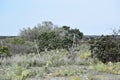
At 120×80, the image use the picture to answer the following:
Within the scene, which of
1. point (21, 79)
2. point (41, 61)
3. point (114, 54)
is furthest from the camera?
point (114, 54)

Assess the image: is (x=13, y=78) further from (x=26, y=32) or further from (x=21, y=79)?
(x=26, y=32)

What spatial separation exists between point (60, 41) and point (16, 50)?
3.73m

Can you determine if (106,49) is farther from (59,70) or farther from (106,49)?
(59,70)

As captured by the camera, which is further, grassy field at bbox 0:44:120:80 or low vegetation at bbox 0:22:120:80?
low vegetation at bbox 0:22:120:80

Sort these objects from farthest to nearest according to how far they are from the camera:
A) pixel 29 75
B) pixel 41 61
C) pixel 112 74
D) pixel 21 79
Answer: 1. pixel 41 61
2. pixel 112 74
3. pixel 29 75
4. pixel 21 79

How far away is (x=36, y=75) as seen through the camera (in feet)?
42.5

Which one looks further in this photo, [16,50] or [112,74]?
[16,50]

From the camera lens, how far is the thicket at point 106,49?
20.5 m

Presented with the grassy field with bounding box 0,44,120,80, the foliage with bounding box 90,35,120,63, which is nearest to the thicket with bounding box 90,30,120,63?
the foliage with bounding box 90,35,120,63

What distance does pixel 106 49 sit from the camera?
20.6m

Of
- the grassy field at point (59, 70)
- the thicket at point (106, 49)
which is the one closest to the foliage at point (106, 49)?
the thicket at point (106, 49)

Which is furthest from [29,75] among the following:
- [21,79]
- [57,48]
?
[57,48]

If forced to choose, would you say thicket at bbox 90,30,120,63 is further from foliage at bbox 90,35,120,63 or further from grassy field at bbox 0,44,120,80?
grassy field at bbox 0,44,120,80

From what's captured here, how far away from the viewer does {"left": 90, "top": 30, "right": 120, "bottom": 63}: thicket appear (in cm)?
2045
